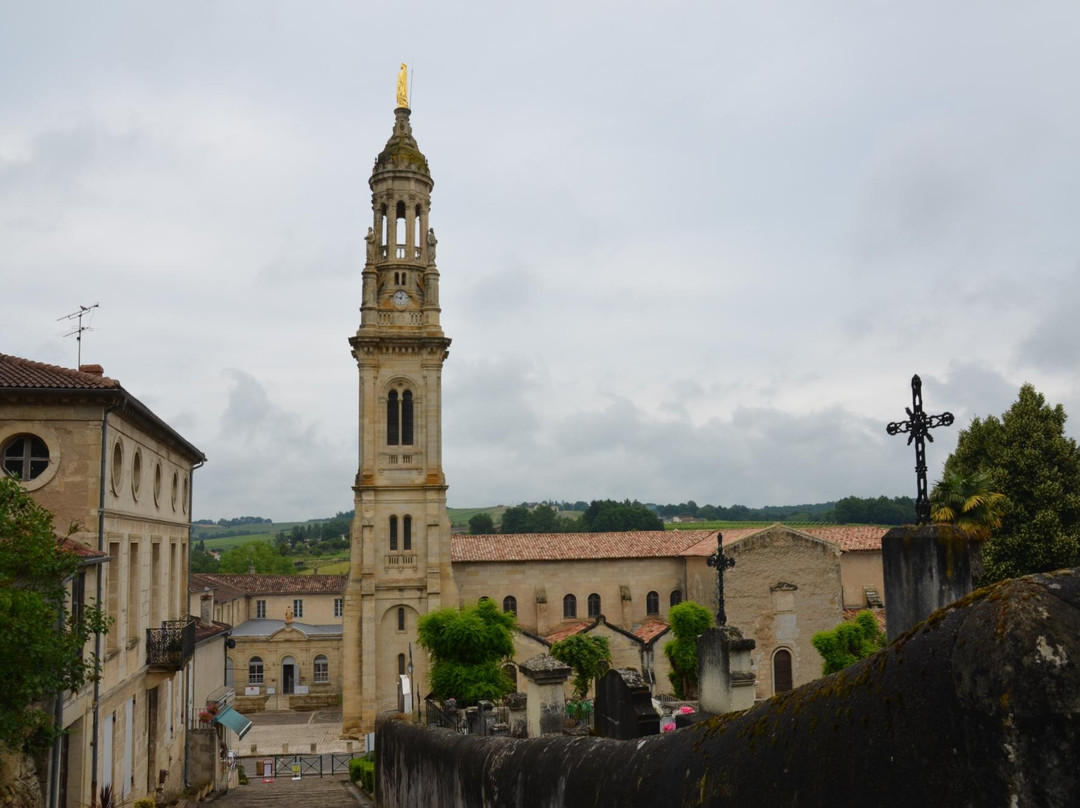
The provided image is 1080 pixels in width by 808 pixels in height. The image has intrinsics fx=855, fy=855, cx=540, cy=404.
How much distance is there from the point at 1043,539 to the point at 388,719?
81.7 feet

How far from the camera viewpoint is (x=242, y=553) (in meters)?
106

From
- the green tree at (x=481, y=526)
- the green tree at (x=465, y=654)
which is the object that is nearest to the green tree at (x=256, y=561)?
the green tree at (x=481, y=526)

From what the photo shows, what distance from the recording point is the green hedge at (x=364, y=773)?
27.4 meters

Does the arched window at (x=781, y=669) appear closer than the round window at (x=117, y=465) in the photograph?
No

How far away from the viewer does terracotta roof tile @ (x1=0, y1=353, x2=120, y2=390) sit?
691 inches

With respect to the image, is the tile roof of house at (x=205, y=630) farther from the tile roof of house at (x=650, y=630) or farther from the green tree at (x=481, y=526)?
the green tree at (x=481, y=526)

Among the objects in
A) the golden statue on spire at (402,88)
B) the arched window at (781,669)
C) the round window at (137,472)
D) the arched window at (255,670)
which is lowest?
the arched window at (255,670)

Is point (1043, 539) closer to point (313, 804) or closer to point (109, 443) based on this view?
point (313, 804)

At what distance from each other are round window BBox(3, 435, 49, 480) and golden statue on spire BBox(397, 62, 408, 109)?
3798 cm

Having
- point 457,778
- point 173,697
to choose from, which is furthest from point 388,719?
point 173,697

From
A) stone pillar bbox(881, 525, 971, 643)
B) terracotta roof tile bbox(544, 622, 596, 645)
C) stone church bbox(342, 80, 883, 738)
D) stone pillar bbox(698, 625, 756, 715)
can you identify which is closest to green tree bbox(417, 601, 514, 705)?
stone church bbox(342, 80, 883, 738)

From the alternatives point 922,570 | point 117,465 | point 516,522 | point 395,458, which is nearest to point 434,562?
point 395,458

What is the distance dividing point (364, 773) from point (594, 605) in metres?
24.0

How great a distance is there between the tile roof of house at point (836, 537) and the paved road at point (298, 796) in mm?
24938
